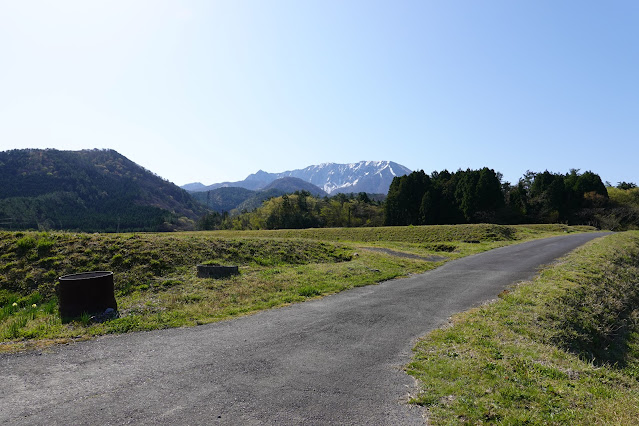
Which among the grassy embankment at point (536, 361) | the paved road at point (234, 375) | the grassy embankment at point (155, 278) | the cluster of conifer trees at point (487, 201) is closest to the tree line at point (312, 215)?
the cluster of conifer trees at point (487, 201)

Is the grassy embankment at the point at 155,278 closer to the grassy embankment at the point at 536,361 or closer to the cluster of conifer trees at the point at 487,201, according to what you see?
the grassy embankment at the point at 536,361

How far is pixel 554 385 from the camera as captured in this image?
18.2 feet

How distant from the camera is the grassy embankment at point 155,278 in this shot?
854 centimetres

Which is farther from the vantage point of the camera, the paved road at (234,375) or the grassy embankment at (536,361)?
the grassy embankment at (536,361)

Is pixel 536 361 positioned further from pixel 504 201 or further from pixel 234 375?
pixel 504 201

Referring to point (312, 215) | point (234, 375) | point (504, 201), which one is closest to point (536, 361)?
point (234, 375)

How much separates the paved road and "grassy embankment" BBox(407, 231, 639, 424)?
0.64 metres

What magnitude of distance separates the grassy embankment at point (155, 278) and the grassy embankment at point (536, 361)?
18.3 feet

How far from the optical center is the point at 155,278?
13375 mm

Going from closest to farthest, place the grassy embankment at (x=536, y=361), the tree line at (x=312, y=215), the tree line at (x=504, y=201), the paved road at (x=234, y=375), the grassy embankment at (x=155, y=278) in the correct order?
1. the paved road at (x=234, y=375)
2. the grassy embankment at (x=536, y=361)
3. the grassy embankment at (x=155, y=278)
4. the tree line at (x=504, y=201)
5. the tree line at (x=312, y=215)

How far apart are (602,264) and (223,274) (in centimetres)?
2054

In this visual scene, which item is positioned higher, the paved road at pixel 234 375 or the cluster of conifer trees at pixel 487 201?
the cluster of conifer trees at pixel 487 201

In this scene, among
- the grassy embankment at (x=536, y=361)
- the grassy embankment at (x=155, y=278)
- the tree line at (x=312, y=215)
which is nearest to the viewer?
the grassy embankment at (x=536, y=361)

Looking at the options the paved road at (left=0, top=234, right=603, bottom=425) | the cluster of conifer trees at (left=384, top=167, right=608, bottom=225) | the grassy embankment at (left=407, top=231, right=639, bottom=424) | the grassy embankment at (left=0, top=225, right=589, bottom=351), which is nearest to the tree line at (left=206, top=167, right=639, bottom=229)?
the cluster of conifer trees at (left=384, top=167, right=608, bottom=225)
